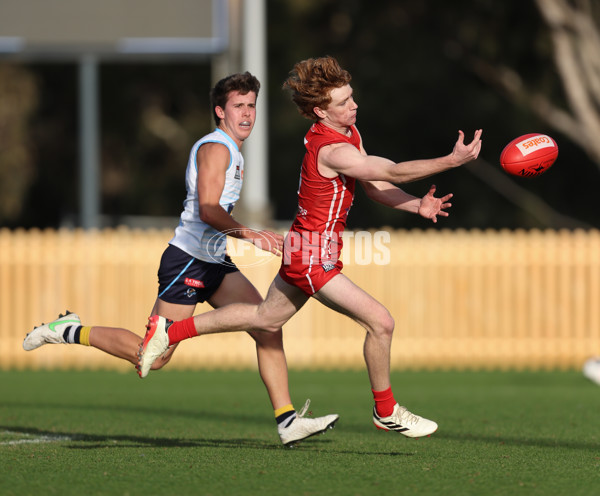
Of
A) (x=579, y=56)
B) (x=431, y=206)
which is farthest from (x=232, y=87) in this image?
(x=579, y=56)

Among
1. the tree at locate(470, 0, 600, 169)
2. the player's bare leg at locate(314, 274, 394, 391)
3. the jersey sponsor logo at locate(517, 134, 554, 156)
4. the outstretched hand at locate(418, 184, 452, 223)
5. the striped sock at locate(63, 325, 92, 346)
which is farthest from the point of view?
the tree at locate(470, 0, 600, 169)

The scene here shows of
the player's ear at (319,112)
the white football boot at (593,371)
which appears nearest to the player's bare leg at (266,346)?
the player's ear at (319,112)

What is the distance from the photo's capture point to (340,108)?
6.38m

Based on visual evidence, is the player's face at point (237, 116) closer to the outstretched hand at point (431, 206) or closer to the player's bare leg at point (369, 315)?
the player's bare leg at point (369, 315)

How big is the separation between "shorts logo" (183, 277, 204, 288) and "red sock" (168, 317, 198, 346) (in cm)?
33

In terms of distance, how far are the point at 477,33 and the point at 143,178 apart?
15065 millimetres

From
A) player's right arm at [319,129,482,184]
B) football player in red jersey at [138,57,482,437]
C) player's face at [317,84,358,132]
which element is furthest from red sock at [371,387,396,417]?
player's face at [317,84,358,132]

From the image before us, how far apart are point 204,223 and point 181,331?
0.75m

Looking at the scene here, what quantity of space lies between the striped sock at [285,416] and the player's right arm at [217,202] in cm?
108

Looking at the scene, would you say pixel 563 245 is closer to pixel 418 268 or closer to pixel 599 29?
pixel 418 268

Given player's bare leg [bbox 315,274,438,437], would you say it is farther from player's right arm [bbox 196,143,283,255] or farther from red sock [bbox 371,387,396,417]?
A: player's right arm [bbox 196,143,283,255]

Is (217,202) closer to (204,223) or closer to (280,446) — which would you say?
(204,223)

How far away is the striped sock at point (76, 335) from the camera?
6922mm

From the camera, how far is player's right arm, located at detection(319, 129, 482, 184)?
5871mm
